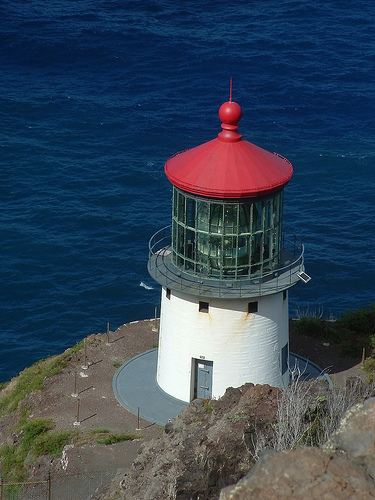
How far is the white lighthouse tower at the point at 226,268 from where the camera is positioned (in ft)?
92.4

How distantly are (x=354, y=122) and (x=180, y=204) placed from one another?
44.7 m

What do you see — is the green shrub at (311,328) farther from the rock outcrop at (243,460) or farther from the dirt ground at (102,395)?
the rock outcrop at (243,460)

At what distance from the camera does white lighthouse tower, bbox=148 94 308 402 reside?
28.2 m

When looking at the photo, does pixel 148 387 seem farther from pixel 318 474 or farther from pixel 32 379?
pixel 318 474

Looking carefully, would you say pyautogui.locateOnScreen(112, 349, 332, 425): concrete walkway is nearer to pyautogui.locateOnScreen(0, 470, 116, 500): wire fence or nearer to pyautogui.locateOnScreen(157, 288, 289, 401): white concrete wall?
pyautogui.locateOnScreen(157, 288, 289, 401): white concrete wall

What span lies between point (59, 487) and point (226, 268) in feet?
28.7

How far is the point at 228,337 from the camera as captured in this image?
2997 cm

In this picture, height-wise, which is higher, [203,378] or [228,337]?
[228,337]

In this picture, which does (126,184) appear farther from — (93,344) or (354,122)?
(93,344)

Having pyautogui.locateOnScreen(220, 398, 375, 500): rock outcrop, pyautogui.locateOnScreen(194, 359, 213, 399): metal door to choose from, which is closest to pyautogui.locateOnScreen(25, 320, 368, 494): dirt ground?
pyautogui.locateOnScreen(194, 359, 213, 399): metal door

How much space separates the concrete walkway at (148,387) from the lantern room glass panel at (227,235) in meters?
4.85

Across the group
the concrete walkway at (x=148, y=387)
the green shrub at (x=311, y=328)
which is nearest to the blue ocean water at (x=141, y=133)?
the green shrub at (x=311, y=328)

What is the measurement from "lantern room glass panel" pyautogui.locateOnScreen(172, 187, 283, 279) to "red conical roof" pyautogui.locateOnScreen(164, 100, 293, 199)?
447mm

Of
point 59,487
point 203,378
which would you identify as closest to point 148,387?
point 203,378
